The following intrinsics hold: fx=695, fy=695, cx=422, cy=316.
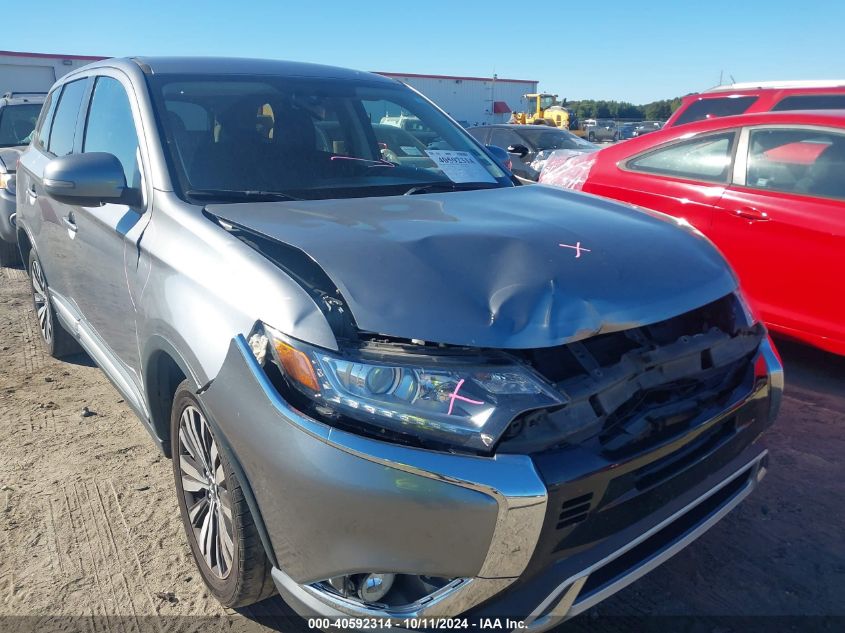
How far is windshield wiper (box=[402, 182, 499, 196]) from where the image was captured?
2.88 m

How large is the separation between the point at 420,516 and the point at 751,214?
3334mm

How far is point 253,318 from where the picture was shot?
186 cm

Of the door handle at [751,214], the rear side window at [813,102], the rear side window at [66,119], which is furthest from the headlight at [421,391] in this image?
the rear side window at [813,102]

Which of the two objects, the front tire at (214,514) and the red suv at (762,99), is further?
the red suv at (762,99)

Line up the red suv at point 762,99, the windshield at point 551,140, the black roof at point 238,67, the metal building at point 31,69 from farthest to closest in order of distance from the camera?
the metal building at point 31,69 → the windshield at point 551,140 → the red suv at point 762,99 → the black roof at point 238,67

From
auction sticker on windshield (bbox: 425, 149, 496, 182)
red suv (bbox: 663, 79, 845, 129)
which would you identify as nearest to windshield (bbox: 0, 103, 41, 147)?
auction sticker on windshield (bbox: 425, 149, 496, 182)

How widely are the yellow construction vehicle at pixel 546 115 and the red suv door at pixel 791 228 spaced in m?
23.8

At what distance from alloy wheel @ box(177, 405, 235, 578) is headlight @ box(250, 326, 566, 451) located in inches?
20.7

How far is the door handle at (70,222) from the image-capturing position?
10.7 feet

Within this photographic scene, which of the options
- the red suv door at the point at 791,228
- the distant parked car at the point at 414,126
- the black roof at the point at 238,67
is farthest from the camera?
the red suv door at the point at 791,228

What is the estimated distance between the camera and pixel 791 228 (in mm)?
3896

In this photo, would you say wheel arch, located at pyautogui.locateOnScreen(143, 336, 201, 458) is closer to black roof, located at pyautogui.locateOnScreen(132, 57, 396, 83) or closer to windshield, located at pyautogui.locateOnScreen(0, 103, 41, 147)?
black roof, located at pyautogui.locateOnScreen(132, 57, 396, 83)

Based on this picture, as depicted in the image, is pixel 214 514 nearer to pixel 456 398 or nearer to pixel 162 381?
pixel 162 381

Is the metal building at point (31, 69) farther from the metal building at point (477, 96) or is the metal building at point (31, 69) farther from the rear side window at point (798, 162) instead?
the rear side window at point (798, 162)
